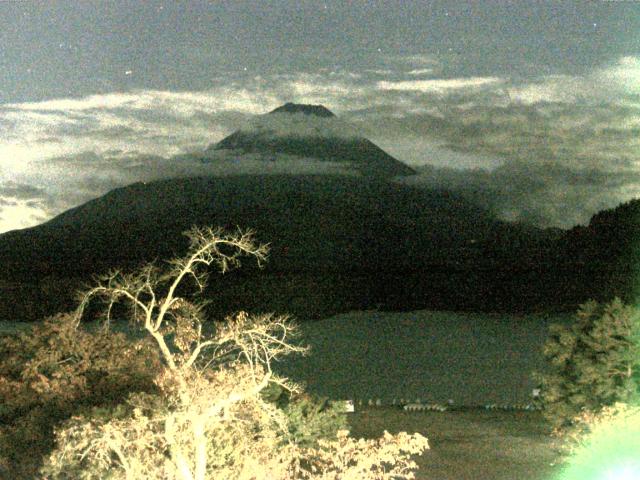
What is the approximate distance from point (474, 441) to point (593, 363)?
293 cm

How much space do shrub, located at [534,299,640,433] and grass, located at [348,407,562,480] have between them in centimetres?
97

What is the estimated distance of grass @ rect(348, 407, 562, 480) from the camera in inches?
639

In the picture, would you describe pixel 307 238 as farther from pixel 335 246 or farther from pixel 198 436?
pixel 198 436

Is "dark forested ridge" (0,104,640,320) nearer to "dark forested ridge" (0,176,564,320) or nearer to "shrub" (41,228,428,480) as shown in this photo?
"dark forested ridge" (0,176,564,320)

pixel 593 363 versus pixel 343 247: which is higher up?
pixel 593 363

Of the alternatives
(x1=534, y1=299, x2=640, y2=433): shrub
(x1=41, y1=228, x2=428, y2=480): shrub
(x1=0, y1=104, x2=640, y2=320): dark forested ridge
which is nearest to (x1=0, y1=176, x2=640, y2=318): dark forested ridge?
(x1=0, y1=104, x2=640, y2=320): dark forested ridge

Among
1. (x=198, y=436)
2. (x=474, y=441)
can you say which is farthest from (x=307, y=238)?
(x=198, y=436)

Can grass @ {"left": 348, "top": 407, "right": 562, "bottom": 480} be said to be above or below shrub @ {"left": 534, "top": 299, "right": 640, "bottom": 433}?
below

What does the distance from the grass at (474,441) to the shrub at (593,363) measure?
3.18 feet

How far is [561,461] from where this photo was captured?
16.3 m

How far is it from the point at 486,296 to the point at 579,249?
7140 millimetres

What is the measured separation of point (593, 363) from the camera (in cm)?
1944

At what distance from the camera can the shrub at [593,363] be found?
18906 mm

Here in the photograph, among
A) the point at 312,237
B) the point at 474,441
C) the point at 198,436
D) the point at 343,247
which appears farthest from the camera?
the point at 312,237
